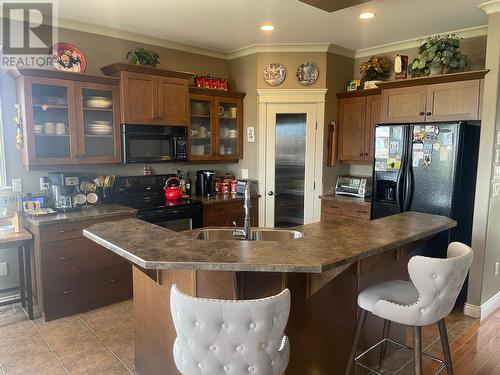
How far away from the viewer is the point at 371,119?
4496mm

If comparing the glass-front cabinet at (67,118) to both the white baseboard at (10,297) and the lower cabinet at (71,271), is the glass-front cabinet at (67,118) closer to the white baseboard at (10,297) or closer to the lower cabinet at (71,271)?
the lower cabinet at (71,271)

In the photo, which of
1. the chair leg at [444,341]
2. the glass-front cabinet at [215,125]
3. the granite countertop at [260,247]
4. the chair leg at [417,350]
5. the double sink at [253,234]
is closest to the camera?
the granite countertop at [260,247]

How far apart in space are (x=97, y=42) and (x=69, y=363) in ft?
10.0

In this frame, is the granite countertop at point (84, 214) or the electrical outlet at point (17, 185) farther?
the electrical outlet at point (17, 185)

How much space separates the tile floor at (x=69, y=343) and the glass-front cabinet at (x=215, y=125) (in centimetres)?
205

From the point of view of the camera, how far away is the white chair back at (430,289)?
1846 mm

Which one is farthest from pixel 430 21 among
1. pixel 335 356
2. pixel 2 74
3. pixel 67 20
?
pixel 2 74

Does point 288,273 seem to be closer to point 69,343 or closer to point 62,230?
point 69,343

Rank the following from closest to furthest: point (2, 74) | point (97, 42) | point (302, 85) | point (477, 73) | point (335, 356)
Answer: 1. point (335, 356)
2. point (477, 73)
3. point (2, 74)
4. point (97, 42)
5. point (302, 85)

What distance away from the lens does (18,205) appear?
3566mm

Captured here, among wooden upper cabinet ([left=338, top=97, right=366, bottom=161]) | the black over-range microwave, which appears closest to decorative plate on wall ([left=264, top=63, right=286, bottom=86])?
wooden upper cabinet ([left=338, top=97, right=366, bottom=161])

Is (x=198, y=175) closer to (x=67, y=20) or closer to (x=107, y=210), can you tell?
(x=107, y=210)

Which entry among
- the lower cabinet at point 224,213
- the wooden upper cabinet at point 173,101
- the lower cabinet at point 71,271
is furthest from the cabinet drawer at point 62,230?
the wooden upper cabinet at point 173,101

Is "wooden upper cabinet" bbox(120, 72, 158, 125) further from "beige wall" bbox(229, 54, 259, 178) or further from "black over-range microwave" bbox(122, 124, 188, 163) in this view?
"beige wall" bbox(229, 54, 259, 178)
